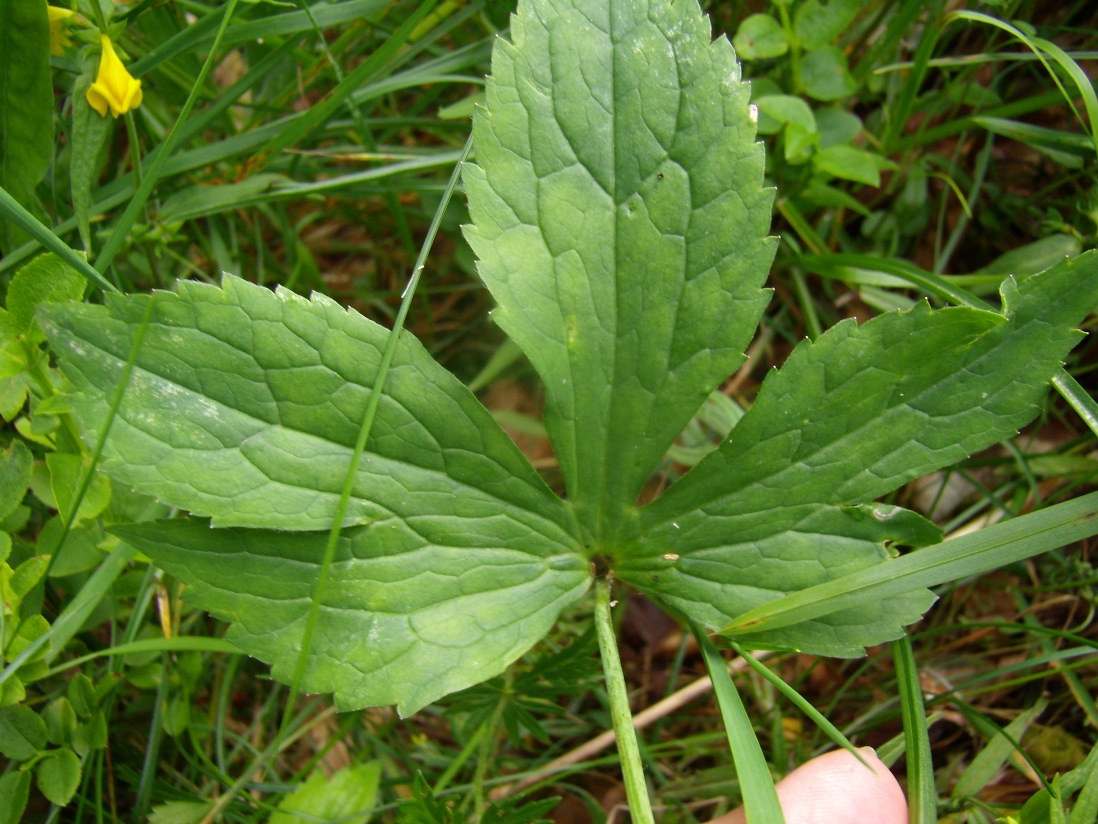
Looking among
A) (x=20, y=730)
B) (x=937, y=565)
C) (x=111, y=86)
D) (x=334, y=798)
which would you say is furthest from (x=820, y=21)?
(x=20, y=730)

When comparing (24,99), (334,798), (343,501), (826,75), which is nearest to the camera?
(343,501)

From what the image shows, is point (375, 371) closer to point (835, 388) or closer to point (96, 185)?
point (835, 388)

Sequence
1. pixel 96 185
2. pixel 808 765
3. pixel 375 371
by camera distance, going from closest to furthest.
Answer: pixel 375 371, pixel 808 765, pixel 96 185

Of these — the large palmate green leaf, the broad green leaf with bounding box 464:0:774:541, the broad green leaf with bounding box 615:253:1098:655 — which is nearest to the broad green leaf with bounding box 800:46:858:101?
the broad green leaf with bounding box 464:0:774:541

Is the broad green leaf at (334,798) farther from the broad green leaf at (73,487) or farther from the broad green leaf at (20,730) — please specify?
the broad green leaf at (73,487)

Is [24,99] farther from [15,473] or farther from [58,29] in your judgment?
[15,473]

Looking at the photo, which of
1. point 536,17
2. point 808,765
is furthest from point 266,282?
point 808,765

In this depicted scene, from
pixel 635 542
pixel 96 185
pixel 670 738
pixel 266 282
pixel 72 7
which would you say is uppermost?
pixel 72 7
